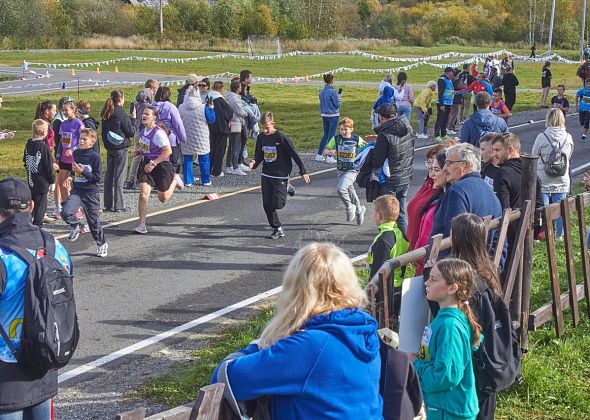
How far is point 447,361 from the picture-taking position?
491cm

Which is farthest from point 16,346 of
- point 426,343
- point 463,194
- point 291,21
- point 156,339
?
point 291,21

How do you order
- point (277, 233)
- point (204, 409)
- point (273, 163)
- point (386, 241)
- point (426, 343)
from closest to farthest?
point (204, 409) → point (426, 343) → point (386, 241) → point (273, 163) → point (277, 233)

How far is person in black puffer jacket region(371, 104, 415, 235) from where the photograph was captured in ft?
37.6

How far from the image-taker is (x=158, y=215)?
46.7 feet

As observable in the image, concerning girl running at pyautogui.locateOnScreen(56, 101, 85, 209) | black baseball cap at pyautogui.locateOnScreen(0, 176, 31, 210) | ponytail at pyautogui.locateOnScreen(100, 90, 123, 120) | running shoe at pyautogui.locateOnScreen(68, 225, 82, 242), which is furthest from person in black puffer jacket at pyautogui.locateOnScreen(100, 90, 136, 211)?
black baseball cap at pyautogui.locateOnScreen(0, 176, 31, 210)

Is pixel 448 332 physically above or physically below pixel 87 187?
above

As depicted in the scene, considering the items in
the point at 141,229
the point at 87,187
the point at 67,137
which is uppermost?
the point at 67,137

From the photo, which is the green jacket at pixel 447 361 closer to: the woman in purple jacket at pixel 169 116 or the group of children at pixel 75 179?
the group of children at pixel 75 179

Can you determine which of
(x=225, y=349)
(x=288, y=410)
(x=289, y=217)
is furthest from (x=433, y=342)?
(x=289, y=217)

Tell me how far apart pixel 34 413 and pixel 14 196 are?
133 cm

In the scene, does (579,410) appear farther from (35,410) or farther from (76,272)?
(76,272)

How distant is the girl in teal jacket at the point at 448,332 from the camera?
493 centimetres

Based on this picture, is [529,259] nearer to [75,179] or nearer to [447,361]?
[447,361]

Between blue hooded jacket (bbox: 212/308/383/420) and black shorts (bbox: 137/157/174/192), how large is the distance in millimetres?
9595
